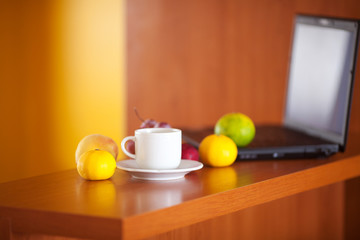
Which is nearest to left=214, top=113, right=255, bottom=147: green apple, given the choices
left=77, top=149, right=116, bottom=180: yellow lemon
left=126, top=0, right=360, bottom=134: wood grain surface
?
left=77, top=149, right=116, bottom=180: yellow lemon

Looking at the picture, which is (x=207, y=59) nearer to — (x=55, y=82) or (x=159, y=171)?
(x=55, y=82)

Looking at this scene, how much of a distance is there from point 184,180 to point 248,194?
15 centimetres

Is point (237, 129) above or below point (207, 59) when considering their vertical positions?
below

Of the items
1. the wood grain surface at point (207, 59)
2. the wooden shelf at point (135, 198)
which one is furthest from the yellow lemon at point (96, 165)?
the wood grain surface at point (207, 59)

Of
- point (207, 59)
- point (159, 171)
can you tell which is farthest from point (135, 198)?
point (207, 59)

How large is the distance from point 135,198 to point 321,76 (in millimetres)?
926

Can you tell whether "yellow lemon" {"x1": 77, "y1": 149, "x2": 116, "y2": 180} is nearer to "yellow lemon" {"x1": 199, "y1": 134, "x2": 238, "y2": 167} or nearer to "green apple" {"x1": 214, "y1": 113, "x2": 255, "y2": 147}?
"yellow lemon" {"x1": 199, "y1": 134, "x2": 238, "y2": 167}

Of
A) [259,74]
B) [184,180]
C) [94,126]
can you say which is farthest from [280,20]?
[184,180]

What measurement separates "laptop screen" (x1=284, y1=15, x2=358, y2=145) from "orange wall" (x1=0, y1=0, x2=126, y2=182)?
6.37ft

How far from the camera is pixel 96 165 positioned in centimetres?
112

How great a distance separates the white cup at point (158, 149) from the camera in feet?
3.68

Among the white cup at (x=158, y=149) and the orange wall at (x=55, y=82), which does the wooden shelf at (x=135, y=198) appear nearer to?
the white cup at (x=158, y=149)

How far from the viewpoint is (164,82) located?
371 centimetres

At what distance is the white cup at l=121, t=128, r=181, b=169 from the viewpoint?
3.68 feet
